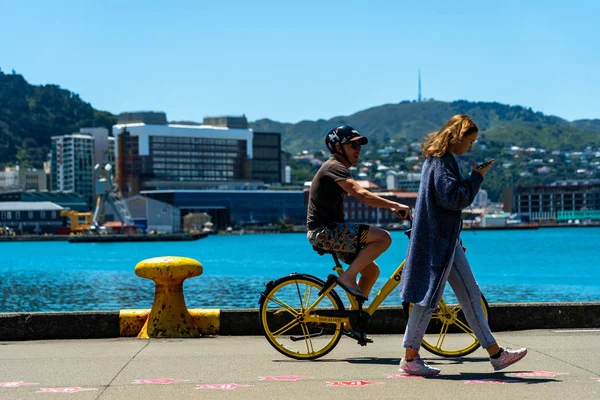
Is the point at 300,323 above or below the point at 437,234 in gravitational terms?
below

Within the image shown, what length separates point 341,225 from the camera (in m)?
8.94

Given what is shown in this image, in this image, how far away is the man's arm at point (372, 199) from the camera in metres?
8.60

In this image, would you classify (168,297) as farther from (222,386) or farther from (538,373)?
(538,373)

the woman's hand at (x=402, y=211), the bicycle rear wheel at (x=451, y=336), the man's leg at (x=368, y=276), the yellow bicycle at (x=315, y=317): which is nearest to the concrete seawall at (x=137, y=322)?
the bicycle rear wheel at (x=451, y=336)

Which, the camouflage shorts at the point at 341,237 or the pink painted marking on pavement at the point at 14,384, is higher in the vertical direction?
the camouflage shorts at the point at 341,237

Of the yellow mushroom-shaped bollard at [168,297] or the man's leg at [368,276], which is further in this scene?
the yellow mushroom-shaped bollard at [168,297]

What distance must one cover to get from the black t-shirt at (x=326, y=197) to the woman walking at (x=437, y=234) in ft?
3.20

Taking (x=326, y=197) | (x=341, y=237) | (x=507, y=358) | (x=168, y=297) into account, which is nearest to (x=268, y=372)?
(x=341, y=237)

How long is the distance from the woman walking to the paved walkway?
26 cm

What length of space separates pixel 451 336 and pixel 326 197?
1884mm

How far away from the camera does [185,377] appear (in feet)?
26.5

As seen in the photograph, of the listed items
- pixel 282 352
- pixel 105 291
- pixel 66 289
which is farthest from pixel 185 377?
pixel 66 289

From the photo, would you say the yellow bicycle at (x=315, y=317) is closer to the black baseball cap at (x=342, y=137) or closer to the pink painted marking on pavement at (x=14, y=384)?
the black baseball cap at (x=342, y=137)

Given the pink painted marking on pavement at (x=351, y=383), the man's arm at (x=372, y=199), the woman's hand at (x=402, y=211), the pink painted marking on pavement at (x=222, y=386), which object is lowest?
the pink painted marking on pavement at (x=222, y=386)
